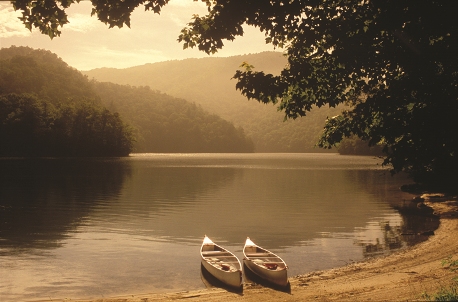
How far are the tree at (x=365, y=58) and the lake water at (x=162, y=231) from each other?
10.7 meters

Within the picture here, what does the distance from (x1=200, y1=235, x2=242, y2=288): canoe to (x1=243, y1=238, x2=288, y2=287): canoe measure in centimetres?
87

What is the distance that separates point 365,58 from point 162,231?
24.1 meters

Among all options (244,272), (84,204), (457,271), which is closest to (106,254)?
(244,272)

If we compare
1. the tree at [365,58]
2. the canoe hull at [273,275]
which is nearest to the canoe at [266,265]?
the canoe hull at [273,275]

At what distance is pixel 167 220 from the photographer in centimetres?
3981

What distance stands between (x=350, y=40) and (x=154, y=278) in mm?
14397

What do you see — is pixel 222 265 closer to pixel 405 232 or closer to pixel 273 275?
pixel 273 275

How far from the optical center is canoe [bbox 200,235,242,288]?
62.6 ft

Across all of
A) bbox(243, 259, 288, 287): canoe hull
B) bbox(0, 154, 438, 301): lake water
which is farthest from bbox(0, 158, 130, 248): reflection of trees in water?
bbox(243, 259, 288, 287): canoe hull

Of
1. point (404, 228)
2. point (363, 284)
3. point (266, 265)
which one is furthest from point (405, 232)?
point (266, 265)

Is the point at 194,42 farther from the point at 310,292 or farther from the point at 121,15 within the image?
the point at 310,292

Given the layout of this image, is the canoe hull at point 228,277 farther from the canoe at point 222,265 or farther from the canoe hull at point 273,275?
the canoe hull at point 273,275

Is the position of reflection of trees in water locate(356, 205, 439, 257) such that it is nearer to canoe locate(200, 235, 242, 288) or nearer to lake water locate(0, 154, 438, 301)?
lake water locate(0, 154, 438, 301)

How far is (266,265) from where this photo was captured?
2070 centimetres
